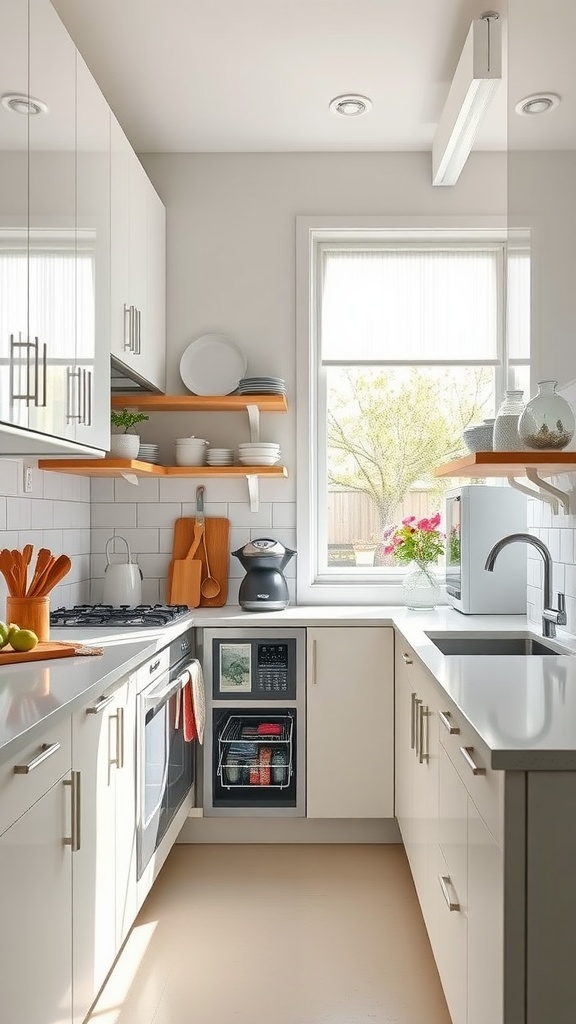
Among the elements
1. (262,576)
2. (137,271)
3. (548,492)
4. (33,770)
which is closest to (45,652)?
(33,770)

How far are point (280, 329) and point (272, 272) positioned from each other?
258 mm

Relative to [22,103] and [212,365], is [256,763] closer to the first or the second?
[212,365]

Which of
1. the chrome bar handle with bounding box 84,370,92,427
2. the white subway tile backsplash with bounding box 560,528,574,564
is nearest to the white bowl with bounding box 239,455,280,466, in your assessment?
the chrome bar handle with bounding box 84,370,92,427

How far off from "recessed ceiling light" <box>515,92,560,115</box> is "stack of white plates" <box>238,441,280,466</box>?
1572mm

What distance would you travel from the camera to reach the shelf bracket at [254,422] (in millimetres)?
3734

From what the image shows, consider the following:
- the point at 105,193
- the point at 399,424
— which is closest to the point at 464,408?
the point at 399,424

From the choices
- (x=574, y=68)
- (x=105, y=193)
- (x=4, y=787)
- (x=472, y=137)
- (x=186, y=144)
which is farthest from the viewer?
(x=186, y=144)

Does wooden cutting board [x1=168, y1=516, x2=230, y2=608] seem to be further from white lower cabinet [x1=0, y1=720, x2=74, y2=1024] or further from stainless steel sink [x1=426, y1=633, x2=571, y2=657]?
white lower cabinet [x1=0, y1=720, x2=74, y2=1024]

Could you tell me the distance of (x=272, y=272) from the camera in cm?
390

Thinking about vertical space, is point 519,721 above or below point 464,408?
below

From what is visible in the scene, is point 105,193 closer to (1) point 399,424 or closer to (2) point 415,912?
(1) point 399,424

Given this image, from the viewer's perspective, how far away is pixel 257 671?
338 cm

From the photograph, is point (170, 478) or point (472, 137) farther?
point (170, 478)

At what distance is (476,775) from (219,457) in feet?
7.78
